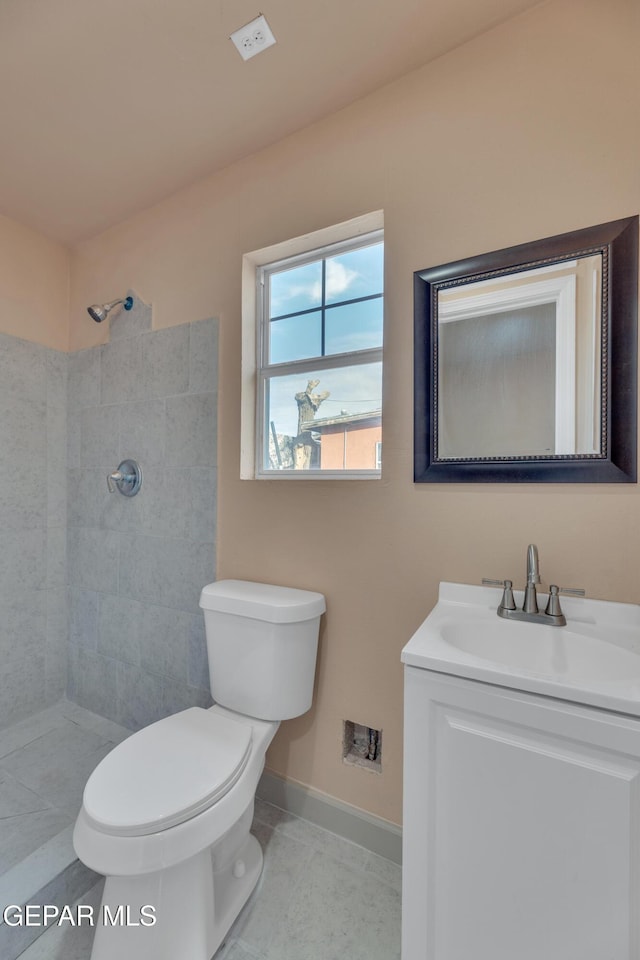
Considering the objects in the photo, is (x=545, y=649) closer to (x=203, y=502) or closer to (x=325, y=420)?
(x=325, y=420)

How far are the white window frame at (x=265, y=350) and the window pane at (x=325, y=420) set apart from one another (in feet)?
0.09

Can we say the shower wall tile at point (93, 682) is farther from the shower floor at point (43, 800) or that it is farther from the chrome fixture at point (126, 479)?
the chrome fixture at point (126, 479)

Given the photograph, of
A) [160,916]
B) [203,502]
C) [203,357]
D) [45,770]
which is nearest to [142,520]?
[203,502]

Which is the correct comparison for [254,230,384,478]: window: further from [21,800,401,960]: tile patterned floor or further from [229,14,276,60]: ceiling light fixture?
[21,800,401,960]: tile patterned floor

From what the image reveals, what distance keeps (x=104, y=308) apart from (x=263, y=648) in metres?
1.67

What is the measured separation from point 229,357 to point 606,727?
1.52m

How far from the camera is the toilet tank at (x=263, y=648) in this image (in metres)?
1.24

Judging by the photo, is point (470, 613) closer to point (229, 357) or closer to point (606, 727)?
point (606, 727)

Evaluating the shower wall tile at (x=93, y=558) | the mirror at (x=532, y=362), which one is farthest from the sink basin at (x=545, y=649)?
the shower wall tile at (x=93, y=558)

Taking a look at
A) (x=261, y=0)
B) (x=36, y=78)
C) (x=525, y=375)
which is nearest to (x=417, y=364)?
(x=525, y=375)

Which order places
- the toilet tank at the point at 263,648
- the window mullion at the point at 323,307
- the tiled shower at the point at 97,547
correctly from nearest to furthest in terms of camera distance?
the toilet tank at the point at 263,648, the window mullion at the point at 323,307, the tiled shower at the point at 97,547

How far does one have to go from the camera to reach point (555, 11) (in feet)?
3.44

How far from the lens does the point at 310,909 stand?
112cm

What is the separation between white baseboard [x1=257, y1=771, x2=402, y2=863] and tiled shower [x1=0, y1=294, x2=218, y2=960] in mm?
442
